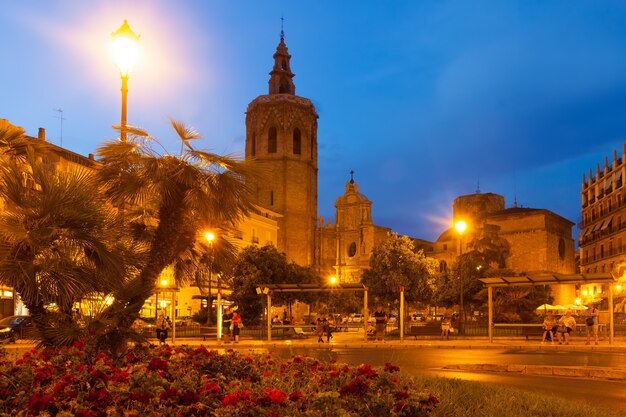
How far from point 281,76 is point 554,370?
6884 cm

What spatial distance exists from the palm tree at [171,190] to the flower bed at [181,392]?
3028 mm

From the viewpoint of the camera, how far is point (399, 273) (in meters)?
35.2

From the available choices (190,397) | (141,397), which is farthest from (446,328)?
(141,397)

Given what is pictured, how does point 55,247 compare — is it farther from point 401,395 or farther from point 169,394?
point 401,395

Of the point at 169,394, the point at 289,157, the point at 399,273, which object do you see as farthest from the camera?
the point at 289,157

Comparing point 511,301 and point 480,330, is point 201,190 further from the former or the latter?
point 511,301

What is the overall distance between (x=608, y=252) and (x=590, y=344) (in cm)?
4075

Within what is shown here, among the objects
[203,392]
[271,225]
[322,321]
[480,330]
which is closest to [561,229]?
[271,225]

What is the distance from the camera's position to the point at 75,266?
7809 mm

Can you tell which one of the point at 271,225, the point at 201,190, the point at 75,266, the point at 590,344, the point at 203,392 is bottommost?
the point at 590,344

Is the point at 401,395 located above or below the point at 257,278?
below

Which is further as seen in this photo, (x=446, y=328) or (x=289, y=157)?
(x=289, y=157)

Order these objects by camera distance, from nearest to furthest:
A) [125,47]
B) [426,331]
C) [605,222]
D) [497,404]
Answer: [497,404] < [125,47] < [426,331] < [605,222]

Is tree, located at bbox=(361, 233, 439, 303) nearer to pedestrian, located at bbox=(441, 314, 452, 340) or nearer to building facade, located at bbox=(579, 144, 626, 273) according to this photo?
pedestrian, located at bbox=(441, 314, 452, 340)
